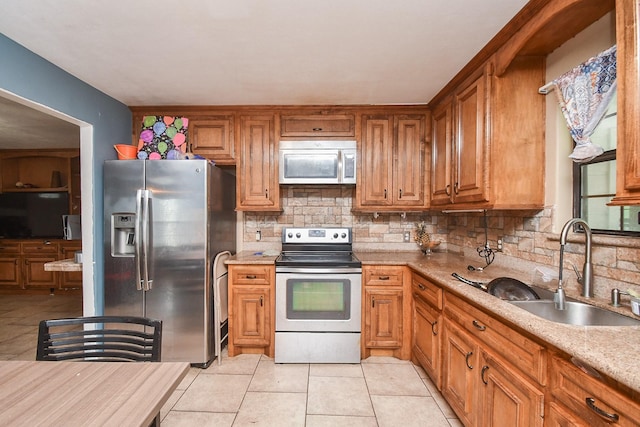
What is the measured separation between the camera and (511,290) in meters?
1.71

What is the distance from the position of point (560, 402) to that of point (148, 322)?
164 cm

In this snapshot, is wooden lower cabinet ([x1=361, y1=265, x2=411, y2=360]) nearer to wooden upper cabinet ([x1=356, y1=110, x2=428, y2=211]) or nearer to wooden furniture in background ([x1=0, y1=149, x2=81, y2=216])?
wooden upper cabinet ([x1=356, y1=110, x2=428, y2=211])

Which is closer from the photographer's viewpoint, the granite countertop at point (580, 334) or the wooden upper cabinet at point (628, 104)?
the granite countertop at point (580, 334)

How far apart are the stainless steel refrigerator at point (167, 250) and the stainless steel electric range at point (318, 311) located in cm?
68

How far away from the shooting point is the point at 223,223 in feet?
9.57

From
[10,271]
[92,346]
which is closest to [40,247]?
[10,271]

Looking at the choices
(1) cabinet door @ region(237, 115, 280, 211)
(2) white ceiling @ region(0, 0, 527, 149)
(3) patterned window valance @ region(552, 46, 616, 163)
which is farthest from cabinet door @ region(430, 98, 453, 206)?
(1) cabinet door @ region(237, 115, 280, 211)

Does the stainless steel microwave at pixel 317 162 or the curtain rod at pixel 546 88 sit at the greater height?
the curtain rod at pixel 546 88

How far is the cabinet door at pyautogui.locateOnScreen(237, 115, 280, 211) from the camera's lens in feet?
9.76

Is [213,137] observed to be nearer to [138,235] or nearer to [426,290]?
[138,235]

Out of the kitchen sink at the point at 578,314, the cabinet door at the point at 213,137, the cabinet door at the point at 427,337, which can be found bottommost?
the cabinet door at the point at 427,337

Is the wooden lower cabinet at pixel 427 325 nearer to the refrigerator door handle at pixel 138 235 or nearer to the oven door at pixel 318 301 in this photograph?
the oven door at pixel 318 301

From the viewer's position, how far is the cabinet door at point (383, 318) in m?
2.67

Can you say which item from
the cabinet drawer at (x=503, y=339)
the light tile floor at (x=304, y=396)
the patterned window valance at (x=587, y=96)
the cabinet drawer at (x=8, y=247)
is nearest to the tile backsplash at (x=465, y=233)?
the patterned window valance at (x=587, y=96)
